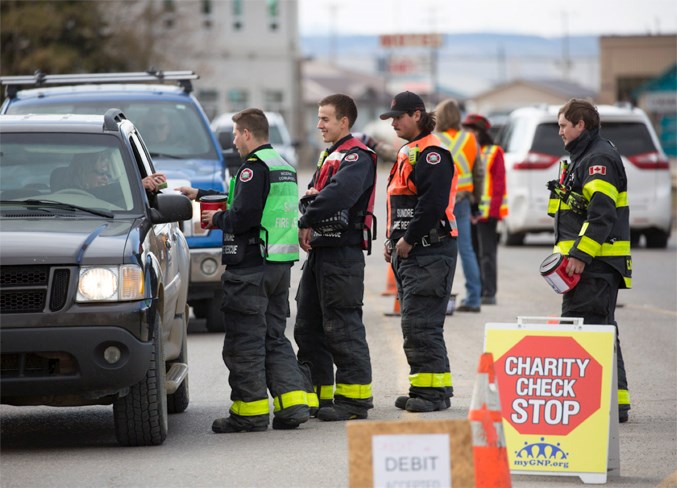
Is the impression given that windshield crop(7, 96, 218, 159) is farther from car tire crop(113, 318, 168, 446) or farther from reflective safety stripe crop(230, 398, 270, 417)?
car tire crop(113, 318, 168, 446)

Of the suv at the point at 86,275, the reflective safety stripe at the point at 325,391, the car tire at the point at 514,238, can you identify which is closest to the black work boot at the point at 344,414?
the reflective safety stripe at the point at 325,391

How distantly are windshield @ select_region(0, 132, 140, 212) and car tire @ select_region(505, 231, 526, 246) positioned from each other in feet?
46.5

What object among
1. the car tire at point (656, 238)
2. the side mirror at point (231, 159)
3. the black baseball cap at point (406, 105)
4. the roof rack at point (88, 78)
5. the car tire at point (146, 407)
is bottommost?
the car tire at point (656, 238)

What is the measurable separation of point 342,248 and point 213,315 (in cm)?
451

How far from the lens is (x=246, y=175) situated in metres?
8.52

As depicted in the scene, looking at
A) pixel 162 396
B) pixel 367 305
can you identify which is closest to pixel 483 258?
pixel 367 305

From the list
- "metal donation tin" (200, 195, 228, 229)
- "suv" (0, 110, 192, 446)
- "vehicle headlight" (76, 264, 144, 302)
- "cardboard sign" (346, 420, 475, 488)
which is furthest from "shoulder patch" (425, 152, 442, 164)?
"cardboard sign" (346, 420, 475, 488)

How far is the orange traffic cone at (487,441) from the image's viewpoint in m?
6.35

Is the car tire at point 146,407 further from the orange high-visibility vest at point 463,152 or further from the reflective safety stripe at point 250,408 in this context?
the orange high-visibility vest at point 463,152

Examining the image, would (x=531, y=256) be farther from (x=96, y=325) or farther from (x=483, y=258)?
(x=96, y=325)

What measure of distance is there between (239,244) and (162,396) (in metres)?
1.08

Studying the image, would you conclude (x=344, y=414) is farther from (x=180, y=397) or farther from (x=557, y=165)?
(x=557, y=165)

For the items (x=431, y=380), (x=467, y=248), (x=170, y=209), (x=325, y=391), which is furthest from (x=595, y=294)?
(x=467, y=248)

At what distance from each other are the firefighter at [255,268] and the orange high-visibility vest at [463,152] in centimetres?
534
